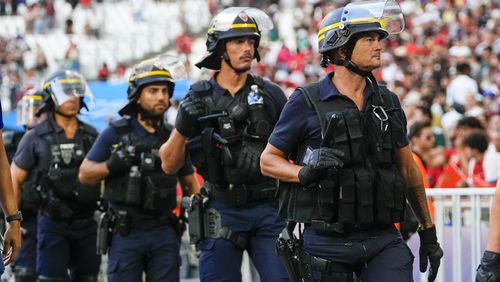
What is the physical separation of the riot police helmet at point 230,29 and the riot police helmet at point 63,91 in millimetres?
2517

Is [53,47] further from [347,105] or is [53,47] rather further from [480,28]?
[347,105]

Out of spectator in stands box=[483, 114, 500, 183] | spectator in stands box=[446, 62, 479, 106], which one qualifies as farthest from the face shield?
spectator in stands box=[446, 62, 479, 106]

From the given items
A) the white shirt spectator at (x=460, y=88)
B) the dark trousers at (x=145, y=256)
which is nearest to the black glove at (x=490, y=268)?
the dark trousers at (x=145, y=256)

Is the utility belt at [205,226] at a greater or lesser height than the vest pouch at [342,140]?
lesser

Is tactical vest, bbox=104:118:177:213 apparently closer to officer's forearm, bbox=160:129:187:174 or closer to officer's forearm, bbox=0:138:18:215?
officer's forearm, bbox=160:129:187:174

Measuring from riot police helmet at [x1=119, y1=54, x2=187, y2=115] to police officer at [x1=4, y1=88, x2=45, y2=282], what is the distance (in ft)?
5.23

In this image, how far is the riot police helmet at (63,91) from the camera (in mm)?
10156

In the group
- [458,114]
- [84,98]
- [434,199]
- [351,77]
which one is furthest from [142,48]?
[351,77]

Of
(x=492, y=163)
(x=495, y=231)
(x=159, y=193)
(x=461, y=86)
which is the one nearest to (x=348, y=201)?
(x=495, y=231)

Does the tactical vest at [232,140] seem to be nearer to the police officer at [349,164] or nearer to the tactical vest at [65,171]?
the police officer at [349,164]

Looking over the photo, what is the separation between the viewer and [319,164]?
5785 millimetres

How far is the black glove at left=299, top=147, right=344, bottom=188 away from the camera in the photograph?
228 inches

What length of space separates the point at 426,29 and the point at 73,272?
605 inches

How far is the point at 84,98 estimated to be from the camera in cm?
1039
